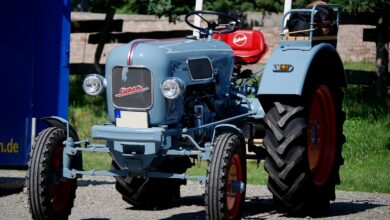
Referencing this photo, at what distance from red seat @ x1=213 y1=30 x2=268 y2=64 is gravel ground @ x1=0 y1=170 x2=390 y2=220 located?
1415 millimetres

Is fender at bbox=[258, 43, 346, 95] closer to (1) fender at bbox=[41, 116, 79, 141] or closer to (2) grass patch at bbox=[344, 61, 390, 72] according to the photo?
(1) fender at bbox=[41, 116, 79, 141]

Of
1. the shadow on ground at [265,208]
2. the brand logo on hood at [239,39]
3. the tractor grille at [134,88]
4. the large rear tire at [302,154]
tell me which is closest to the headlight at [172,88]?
the tractor grille at [134,88]

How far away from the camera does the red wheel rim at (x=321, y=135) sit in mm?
9961

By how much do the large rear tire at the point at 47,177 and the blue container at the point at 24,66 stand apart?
111 inches

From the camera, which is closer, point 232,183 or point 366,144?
point 232,183

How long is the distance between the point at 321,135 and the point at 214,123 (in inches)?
59.5

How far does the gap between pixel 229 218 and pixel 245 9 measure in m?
20.8

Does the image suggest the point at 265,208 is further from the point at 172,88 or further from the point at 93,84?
the point at 93,84

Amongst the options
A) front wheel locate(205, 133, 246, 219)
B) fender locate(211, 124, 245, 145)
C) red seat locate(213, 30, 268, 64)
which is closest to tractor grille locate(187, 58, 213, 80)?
fender locate(211, 124, 245, 145)

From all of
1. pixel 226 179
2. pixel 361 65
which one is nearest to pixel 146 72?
pixel 226 179

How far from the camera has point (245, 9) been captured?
29000mm

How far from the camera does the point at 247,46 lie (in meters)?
10.3

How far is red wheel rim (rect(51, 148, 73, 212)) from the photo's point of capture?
28.7 feet

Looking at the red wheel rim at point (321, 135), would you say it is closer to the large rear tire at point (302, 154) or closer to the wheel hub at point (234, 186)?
the large rear tire at point (302, 154)
